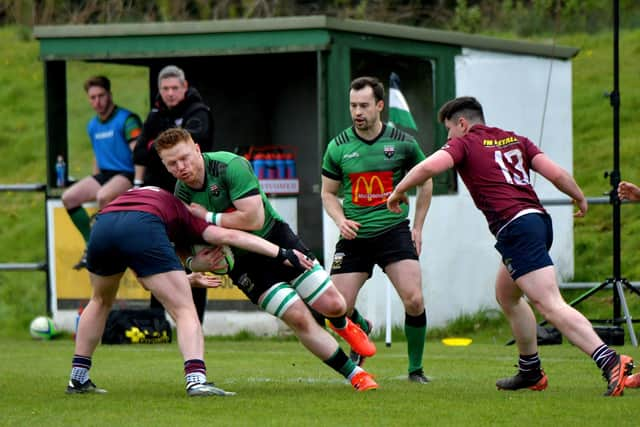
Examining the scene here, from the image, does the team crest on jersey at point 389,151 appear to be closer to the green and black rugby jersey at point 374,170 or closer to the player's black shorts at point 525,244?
the green and black rugby jersey at point 374,170

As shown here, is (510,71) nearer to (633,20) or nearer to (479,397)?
(479,397)

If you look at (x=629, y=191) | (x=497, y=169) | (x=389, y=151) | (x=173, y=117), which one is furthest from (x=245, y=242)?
(x=173, y=117)

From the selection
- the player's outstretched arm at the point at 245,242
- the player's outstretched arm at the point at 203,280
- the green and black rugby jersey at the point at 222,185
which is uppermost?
the green and black rugby jersey at the point at 222,185

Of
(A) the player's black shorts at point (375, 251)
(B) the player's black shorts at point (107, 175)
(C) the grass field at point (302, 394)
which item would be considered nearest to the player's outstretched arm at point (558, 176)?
(C) the grass field at point (302, 394)

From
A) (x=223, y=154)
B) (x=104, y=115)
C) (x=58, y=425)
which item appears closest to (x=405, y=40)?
(x=104, y=115)

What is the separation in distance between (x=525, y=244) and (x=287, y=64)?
30.8 ft

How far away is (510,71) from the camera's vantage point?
16.5 m

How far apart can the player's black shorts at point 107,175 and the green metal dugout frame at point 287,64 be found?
0.93 m

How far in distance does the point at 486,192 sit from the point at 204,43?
7.06m

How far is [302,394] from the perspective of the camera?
9.15 meters

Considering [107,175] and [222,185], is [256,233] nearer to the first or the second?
[222,185]

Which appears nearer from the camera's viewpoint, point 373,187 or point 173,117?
point 373,187

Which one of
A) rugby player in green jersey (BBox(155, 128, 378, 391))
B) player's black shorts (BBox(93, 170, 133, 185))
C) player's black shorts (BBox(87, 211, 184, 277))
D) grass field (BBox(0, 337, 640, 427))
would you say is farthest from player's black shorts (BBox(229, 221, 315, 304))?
player's black shorts (BBox(93, 170, 133, 185))

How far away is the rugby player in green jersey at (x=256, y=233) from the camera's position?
353 inches
